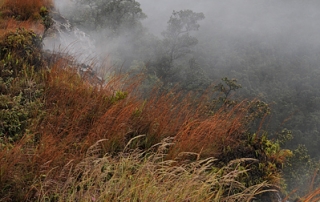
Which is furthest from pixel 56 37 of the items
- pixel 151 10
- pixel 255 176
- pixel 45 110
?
pixel 151 10

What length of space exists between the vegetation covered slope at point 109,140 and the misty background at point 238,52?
751 mm

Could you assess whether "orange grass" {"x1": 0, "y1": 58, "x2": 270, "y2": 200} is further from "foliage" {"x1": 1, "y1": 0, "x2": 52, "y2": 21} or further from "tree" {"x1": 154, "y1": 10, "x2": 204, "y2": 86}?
"tree" {"x1": 154, "y1": 10, "x2": 204, "y2": 86}

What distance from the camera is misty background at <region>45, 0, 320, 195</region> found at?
701 inches

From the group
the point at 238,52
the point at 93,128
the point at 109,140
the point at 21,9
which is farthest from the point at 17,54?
the point at 238,52

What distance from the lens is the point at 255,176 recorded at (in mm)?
3547

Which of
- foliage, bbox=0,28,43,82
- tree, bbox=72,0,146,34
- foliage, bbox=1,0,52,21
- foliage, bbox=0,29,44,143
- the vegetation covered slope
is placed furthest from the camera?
tree, bbox=72,0,146,34

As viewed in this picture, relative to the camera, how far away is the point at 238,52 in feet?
267

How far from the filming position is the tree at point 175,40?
115 ft

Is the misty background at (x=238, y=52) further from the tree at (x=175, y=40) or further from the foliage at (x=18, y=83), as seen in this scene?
the foliage at (x=18, y=83)

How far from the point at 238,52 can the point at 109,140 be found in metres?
83.2

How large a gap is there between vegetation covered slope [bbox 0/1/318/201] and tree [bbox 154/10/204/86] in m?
30.7

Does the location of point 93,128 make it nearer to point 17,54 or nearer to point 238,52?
point 17,54

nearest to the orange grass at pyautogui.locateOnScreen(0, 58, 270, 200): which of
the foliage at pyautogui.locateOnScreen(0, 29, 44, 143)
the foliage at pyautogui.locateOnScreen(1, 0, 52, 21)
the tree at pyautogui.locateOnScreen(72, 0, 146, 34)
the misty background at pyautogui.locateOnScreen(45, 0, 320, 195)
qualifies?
the foliage at pyautogui.locateOnScreen(0, 29, 44, 143)

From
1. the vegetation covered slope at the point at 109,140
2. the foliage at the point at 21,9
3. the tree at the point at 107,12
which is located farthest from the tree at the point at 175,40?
the vegetation covered slope at the point at 109,140
